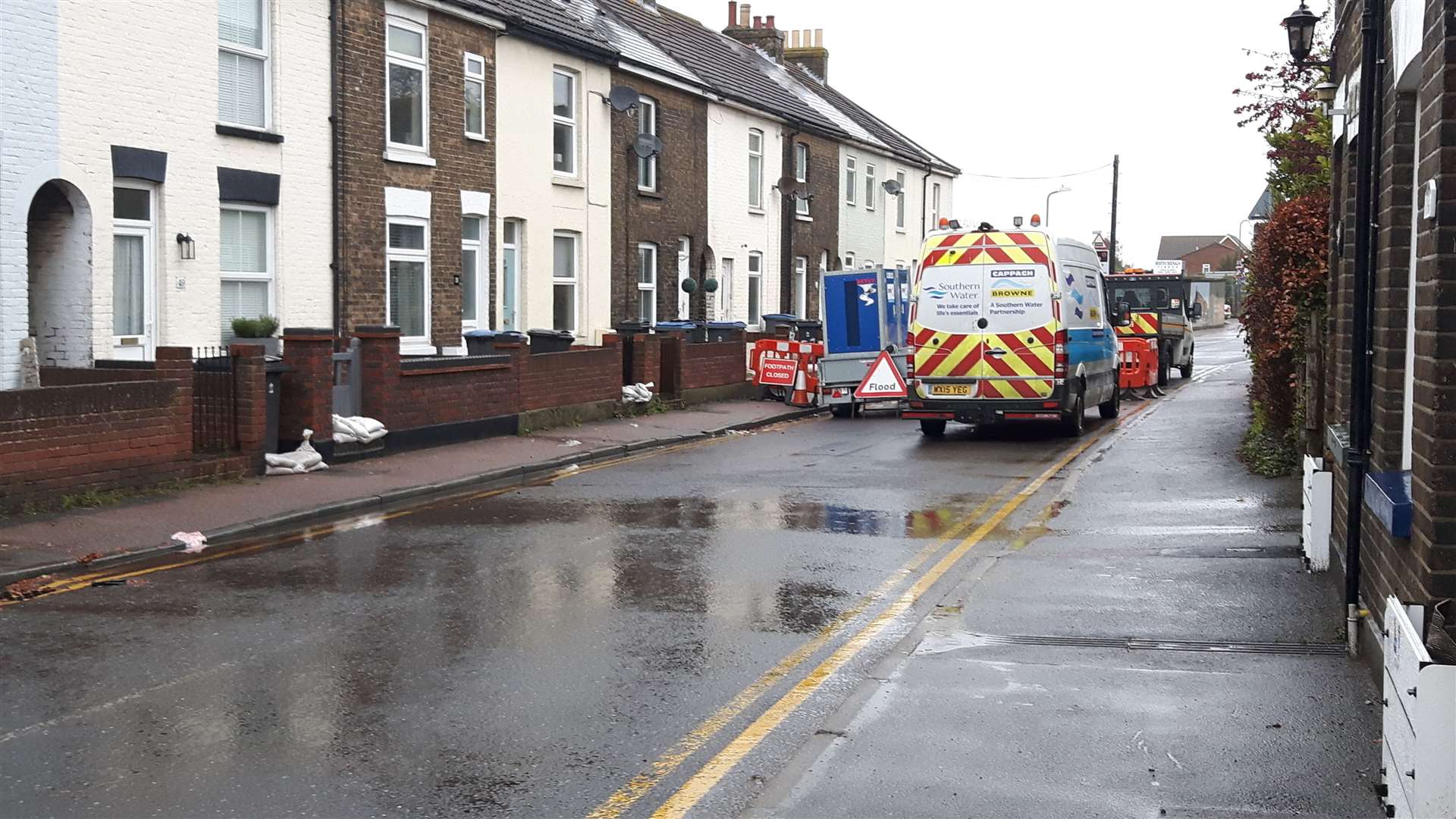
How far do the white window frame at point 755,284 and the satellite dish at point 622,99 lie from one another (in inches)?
324

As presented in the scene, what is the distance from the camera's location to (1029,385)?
18.8 m

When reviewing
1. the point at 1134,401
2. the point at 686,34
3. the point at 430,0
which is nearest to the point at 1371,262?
the point at 430,0

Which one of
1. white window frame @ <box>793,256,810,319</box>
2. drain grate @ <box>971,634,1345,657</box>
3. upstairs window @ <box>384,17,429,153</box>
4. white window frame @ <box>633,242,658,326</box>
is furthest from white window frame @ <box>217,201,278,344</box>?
white window frame @ <box>793,256,810,319</box>

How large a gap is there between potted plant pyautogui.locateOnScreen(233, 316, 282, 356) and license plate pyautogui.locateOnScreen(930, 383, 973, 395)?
27.4ft

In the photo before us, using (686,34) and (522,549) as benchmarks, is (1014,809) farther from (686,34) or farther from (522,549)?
(686,34)

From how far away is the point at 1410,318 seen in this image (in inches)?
261

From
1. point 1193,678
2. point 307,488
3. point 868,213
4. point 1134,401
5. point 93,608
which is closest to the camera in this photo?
point 1193,678

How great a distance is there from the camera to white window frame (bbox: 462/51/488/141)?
72.9 ft

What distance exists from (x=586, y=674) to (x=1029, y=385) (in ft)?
41.6

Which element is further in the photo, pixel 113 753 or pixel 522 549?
pixel 522 549

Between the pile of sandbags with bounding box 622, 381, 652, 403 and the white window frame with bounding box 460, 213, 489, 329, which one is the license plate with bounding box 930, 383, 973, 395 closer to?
the pile of sandbags with bounding box 622, 381, 652, 403

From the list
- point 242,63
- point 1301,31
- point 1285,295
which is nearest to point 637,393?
point 242,63

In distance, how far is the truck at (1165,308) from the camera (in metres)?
32.5

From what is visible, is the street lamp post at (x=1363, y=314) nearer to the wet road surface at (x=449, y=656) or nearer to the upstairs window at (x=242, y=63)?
the wet road surface at (x=449, y=656)
